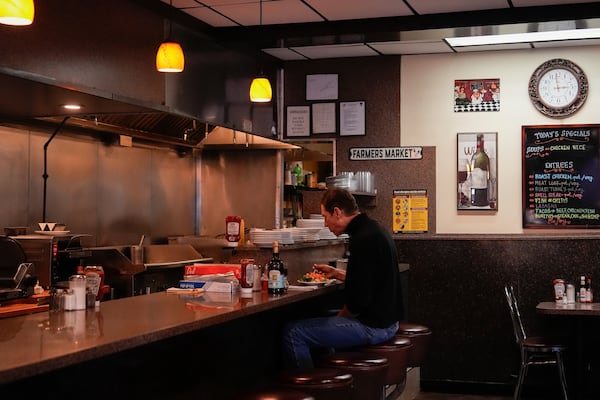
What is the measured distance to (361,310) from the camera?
5.13 m

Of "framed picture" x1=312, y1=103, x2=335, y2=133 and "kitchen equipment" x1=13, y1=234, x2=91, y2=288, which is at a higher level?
"framed picture" x1=312, y1=103, x2=335, y2=133

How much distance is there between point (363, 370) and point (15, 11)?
8.14 ft

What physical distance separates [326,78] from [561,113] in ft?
8.02

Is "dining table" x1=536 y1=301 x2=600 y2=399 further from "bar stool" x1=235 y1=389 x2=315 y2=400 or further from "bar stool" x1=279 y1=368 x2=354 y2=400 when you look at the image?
"bar stool" x1=235 y1=389 x2=315 y2=400

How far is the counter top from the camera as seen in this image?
2.63m

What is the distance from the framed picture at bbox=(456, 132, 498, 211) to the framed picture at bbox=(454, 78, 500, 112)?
0.89 ft

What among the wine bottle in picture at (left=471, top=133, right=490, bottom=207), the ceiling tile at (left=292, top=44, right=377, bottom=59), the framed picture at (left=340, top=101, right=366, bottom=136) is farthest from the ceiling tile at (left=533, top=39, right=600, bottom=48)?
the framed picture at (left=340, top=101, right=366, bottom=136)

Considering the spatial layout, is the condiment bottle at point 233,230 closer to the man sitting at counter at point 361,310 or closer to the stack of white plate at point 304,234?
the stack of white plate at point 304,234

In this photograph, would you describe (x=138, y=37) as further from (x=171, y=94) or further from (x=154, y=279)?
(x=154, y=279)

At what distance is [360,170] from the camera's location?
8.98 metres

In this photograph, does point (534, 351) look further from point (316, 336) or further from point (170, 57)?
point (170, 57)

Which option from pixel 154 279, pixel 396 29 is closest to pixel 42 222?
pixel 154 279

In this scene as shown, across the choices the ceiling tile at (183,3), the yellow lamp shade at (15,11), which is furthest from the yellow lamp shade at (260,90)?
the yellow lamp shade at (15,11)

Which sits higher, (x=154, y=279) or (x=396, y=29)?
(x=396, y=29)
